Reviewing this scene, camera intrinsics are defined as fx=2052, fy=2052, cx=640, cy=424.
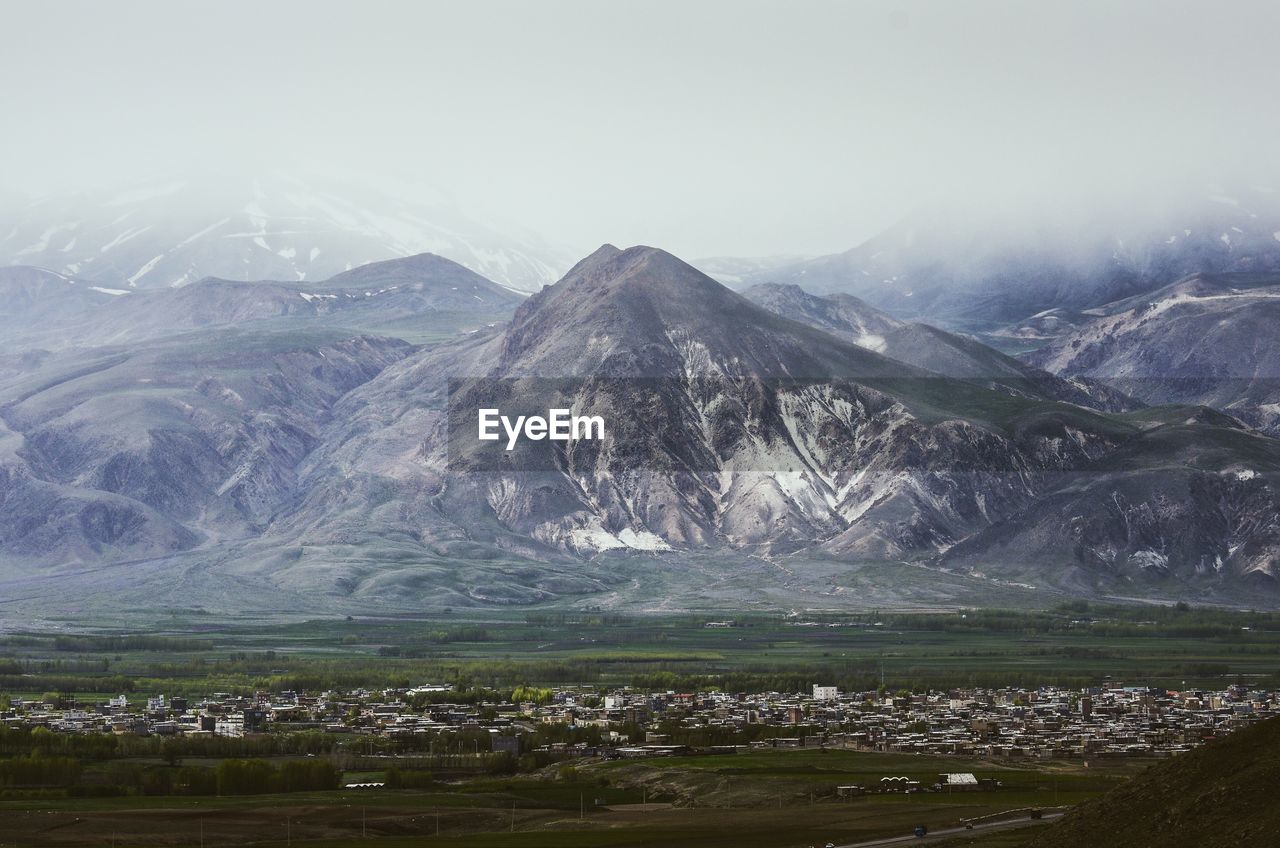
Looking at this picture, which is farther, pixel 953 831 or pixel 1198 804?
pixel 953 831

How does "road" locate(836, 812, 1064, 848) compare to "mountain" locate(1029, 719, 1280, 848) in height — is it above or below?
below

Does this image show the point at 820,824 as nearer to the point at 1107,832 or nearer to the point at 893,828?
the point at 893,828

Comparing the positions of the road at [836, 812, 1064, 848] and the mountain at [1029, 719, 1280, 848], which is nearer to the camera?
the mountain at [1029, 719, 1280, 848]

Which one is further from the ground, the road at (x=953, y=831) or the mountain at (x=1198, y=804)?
the mountain at (x=1198, y=804)

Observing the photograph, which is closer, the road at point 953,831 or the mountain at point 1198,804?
the mountain at point 1198,804
